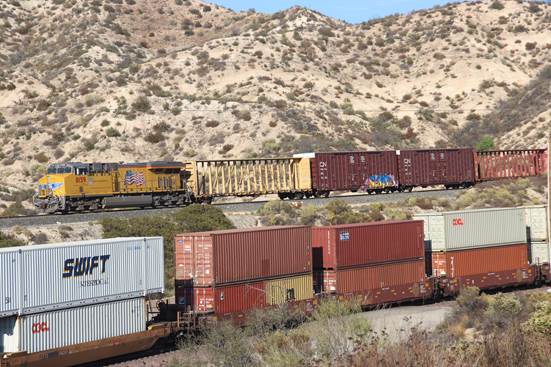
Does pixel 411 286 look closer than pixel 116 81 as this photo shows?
Yes

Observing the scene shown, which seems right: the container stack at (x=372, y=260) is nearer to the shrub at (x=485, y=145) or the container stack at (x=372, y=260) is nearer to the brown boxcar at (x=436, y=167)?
the brown boxcar at (x=436, y=167)

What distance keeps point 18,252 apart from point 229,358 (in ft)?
20.6

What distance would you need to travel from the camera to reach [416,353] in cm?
1619

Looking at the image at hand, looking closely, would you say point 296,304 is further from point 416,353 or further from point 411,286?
point 416,353

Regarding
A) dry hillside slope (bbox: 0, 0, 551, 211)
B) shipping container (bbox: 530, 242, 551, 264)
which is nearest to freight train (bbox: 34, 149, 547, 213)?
dry hillside slope (bbox: 0, 0, 551, 211)

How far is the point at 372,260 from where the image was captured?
3294 cm

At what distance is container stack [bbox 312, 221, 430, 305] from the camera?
3170cm

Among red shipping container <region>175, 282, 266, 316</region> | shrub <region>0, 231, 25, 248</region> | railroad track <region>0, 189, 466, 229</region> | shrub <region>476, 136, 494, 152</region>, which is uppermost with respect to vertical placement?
shrub <region>476, 136, 494, 152</region>

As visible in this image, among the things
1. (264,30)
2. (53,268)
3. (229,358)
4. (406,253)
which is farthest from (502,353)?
(264,30)

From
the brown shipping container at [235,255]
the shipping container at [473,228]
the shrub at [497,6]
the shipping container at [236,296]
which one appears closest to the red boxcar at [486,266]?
the shipping container at [473,228]

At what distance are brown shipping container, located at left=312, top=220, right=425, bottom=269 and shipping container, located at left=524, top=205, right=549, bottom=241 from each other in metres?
9.11

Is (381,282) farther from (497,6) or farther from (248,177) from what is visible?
(497,6)

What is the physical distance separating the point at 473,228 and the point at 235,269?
1351 cm

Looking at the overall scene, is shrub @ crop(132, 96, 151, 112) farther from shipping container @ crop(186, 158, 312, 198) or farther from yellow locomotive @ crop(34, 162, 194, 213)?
yellow locomotive @ crop(34, 162, 194, 213)
